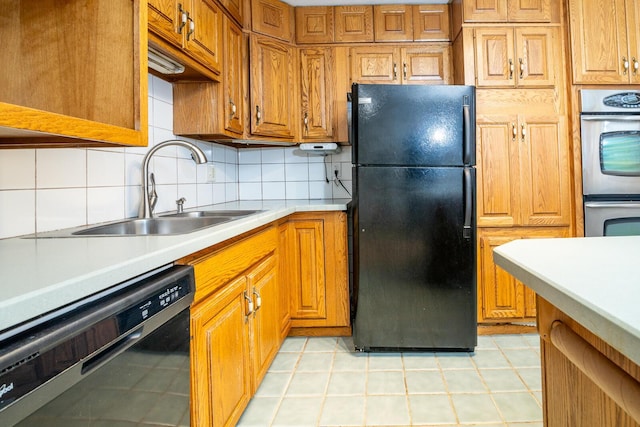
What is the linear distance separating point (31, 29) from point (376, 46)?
1.96 meters

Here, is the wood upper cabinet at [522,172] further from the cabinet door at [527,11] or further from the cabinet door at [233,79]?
the cabinet door at [233,79]

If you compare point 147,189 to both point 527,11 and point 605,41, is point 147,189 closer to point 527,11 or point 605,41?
point 527,11

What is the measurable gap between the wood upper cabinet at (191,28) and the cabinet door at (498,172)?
158 cm

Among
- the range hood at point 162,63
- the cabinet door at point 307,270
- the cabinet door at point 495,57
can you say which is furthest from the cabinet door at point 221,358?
the cabinet door at point 495,57

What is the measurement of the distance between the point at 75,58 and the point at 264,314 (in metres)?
1.17

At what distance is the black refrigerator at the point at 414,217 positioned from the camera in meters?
1.93

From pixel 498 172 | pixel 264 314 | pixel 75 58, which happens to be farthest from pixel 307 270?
pixel 75 58

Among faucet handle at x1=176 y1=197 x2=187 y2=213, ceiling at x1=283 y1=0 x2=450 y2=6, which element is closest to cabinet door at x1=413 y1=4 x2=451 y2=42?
ceiling at x1=283 y1=0 x2=450 y2=6

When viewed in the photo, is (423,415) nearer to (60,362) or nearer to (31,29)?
(60,362)

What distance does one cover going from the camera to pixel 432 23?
2408mm

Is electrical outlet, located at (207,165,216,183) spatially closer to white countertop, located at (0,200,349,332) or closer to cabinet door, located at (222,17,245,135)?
cabinet door, located at (222,17,245,135)

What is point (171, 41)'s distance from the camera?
4.61 ft

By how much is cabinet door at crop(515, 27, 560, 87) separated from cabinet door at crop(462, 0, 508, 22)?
5.8 inches

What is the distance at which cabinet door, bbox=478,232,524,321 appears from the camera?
220 cm
